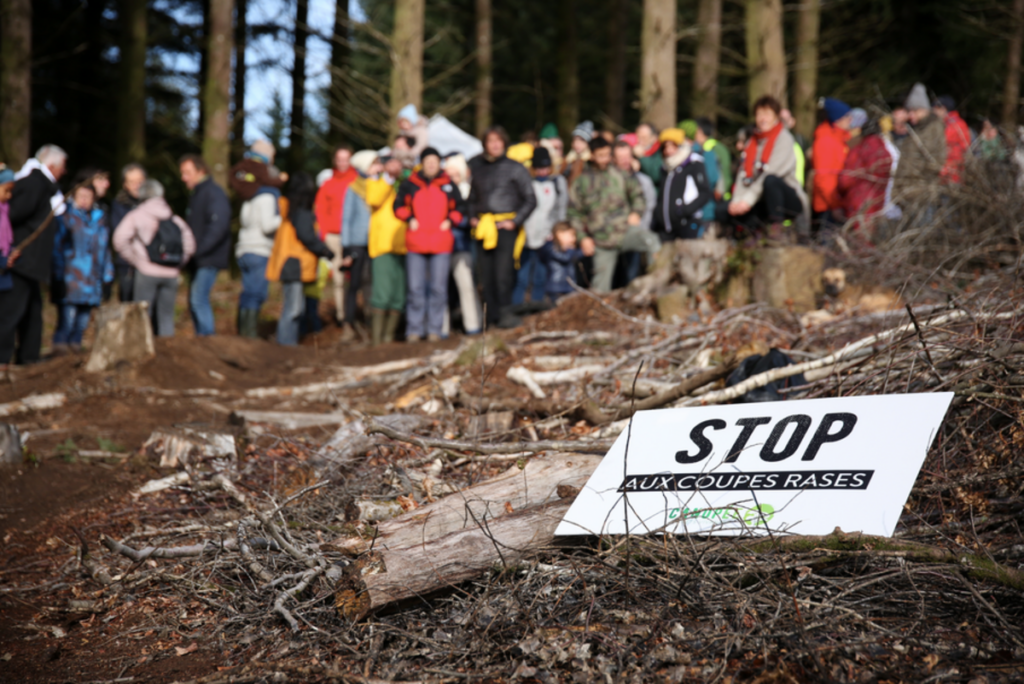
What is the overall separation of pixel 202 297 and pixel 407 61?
15.7 ft

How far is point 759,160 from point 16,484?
7.42m

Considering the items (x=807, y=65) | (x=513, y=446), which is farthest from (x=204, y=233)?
(x=807, y=65)

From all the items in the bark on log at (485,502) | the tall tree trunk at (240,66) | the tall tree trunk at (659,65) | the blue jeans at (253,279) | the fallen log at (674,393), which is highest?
the tall tree trunk at (240,66)

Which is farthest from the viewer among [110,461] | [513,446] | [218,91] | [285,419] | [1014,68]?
[1014,68]

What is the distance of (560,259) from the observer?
9844mm

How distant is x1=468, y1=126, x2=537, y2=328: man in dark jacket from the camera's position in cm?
951

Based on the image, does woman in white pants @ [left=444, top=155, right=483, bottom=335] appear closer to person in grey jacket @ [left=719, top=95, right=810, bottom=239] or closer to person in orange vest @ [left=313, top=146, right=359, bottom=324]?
person in orange vest @ [left=313, top=146, right=359, bottom=324]

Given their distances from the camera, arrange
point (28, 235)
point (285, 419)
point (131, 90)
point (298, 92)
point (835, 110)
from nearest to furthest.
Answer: point (285, 419) < point (28, 235) < point (835, 110) < point (131, 90) < point (298, 92)

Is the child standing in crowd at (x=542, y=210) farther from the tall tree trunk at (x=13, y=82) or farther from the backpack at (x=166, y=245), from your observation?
the tall tree trunk at (x=13, y=82)

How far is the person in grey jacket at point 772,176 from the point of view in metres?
8.62

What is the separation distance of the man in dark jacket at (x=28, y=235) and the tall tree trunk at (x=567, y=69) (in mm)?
10313

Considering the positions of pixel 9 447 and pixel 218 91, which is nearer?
pixel 9 447

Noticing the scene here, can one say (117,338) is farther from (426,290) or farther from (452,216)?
(452,216)

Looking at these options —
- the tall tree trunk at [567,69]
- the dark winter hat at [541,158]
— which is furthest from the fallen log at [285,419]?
the tall tree trunk at [567,69]
